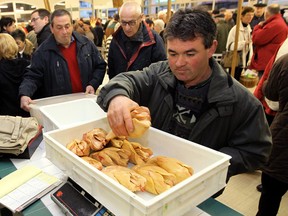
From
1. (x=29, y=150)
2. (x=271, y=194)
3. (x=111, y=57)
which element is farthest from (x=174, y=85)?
(x=111, y=57)

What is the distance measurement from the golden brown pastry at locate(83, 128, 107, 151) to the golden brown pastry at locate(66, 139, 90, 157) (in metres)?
0.02

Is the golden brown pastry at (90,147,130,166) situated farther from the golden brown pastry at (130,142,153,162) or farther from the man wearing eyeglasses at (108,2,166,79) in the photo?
the man wearing eyeglasses at (108,2,166,79)

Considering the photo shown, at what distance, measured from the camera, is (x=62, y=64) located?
84.7 inches

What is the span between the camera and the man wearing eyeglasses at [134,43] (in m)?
2.23

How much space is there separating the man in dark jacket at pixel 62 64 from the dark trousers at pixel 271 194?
4.72 ft

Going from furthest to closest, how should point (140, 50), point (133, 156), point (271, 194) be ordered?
1. point (140, 50)
2. point (271, 194)
3. point (133, 156)

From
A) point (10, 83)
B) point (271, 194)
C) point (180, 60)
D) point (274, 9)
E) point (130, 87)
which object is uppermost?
point (274, 9)

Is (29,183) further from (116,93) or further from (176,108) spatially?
(176,108)

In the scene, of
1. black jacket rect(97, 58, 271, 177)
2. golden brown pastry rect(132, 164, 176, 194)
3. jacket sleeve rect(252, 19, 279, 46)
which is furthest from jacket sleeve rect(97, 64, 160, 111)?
jacket sleeve rect(252, 19, 279, 46)

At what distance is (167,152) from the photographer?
3.41 ft

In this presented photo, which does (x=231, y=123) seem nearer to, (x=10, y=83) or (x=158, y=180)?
(x=158, y=180)

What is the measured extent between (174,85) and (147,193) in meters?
0.59

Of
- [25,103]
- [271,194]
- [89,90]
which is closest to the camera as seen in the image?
[271,194]

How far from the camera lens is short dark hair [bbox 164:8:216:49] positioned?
41.1 inches
